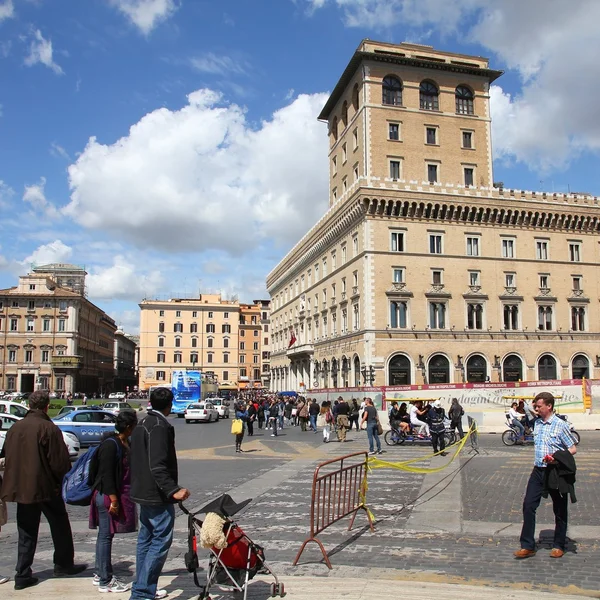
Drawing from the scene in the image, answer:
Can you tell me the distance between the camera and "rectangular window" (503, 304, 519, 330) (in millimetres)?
51562

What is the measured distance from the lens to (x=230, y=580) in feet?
18.5

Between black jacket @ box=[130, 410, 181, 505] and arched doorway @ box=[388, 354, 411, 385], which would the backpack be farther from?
arched doorway @ box=[388, 354, 411, 385]

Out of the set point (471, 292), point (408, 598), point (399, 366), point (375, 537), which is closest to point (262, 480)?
point (375, 537)

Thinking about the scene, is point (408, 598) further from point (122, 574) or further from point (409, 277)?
point (409, 277)

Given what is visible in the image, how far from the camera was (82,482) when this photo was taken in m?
6.32

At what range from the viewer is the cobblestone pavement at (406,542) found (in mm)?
6758

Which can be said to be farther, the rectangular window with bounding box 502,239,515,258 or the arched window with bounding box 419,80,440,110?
the arched window with bounding box 419,80,440,110

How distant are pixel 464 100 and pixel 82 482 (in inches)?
2211

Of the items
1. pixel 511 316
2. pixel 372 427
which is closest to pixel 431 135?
pixel 511 316

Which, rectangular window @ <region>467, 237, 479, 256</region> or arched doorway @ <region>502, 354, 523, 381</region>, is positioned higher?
rectangular window @ <region>467, 237, 479, 256</region>

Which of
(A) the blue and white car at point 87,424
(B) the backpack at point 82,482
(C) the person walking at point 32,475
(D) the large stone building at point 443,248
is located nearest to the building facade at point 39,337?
(D) the large stone building at point 443,248

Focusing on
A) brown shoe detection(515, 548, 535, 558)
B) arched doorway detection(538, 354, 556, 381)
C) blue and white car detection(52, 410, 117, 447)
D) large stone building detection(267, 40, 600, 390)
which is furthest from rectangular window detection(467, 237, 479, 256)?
brown shoe detection(515, 548, 535, 558)

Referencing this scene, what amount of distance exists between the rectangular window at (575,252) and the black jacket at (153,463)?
5522 cm

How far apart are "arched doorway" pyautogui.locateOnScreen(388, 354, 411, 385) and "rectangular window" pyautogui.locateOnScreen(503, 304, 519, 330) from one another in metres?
9.63
